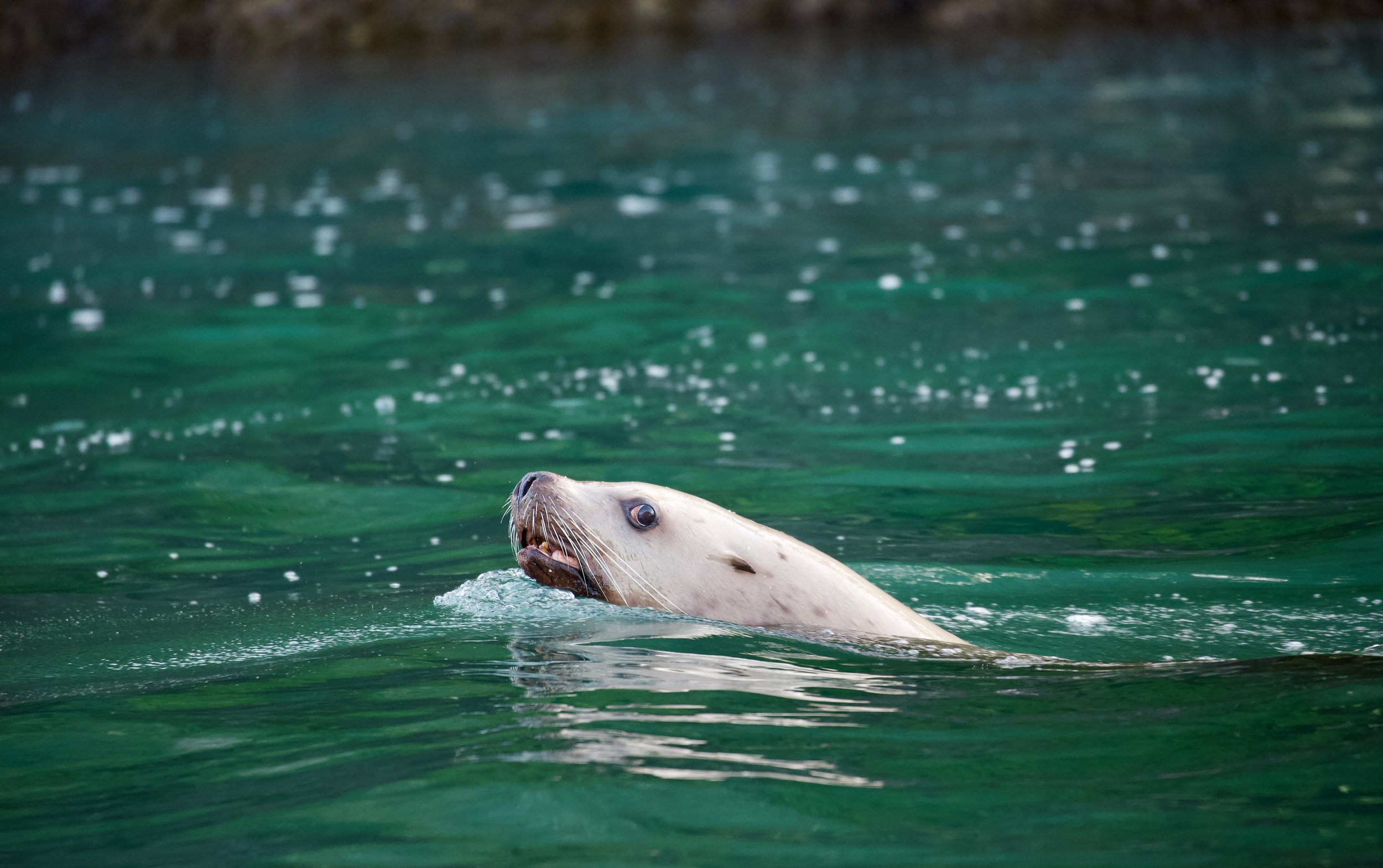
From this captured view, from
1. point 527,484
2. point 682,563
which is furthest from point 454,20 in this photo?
point 682,563

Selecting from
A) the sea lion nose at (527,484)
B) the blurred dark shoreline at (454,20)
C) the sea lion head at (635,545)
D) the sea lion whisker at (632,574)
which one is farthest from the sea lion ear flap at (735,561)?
the blurred dark shoreline at (454,20)

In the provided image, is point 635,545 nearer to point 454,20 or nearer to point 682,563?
point 682,563

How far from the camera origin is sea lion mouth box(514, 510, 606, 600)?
612 cm

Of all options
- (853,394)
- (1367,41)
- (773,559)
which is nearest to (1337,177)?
(853,394)

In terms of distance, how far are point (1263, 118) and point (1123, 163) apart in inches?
143

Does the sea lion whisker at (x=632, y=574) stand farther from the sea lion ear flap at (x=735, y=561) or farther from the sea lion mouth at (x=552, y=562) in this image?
the sea lion ear flap at (x=735, y=561)

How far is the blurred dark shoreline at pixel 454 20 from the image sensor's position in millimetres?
44281

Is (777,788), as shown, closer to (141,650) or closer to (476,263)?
A: (141,650)

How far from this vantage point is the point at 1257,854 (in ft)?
12.9

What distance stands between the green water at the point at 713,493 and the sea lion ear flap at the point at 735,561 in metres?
0.26

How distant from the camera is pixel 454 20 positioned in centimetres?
4659

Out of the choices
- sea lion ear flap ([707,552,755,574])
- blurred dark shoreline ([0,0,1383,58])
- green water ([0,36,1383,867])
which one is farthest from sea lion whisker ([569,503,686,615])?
blurred dark shoreline ([0,0,1383,58])

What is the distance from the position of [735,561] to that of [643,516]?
1.33ft

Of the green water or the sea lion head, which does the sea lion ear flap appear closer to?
the sea lion head
